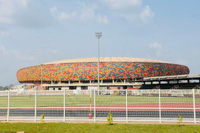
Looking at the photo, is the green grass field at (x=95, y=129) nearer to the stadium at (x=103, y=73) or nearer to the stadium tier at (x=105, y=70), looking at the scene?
the stadium at (x=103, y=73)

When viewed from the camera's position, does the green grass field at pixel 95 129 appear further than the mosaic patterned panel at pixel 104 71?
No

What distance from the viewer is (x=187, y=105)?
14.3 metres

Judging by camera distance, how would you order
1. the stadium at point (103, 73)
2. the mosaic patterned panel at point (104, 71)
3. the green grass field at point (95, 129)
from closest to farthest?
the green grass field at point (95, 129) < the stadium at point (103, 73) < the mosaic patterned panel at point (104, 71)

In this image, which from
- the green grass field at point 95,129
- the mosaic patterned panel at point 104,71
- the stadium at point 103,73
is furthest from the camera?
the mosaic patterned panel at point 104,71

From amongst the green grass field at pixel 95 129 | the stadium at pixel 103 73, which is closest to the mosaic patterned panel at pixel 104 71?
the stadium at pixel 103 73

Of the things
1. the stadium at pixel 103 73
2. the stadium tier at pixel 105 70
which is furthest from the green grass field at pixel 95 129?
the stadium tier at pixel 105 70

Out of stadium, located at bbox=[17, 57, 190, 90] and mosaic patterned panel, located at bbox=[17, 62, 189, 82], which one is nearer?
stadium, located at bbox=[17, 57, 190, 90]

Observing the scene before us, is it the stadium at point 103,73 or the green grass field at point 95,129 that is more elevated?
the stadium at point 103,73

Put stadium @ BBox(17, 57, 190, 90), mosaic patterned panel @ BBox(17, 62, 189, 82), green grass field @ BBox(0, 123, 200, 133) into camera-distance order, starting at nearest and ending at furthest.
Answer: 1. green grass field @ BBox(0, 123, 200, 133)
2. stadium @ BBox(17, 57, 190, 90)
3. mosaic patterned panel @ BBox(17, 62, 189, 82)

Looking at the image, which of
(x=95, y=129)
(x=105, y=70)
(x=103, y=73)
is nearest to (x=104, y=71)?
(x=105, y=70)

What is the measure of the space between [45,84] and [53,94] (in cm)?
8696

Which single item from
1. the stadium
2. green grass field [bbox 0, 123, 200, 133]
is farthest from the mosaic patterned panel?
green grass field [bbox 0, 123, 200, 133]

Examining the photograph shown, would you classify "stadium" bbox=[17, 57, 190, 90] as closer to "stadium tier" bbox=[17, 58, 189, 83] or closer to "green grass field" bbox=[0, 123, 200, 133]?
"stadium tier" bbox=[17, 58, 189, 83]

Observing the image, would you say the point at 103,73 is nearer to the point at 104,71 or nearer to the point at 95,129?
the point at 104,71
